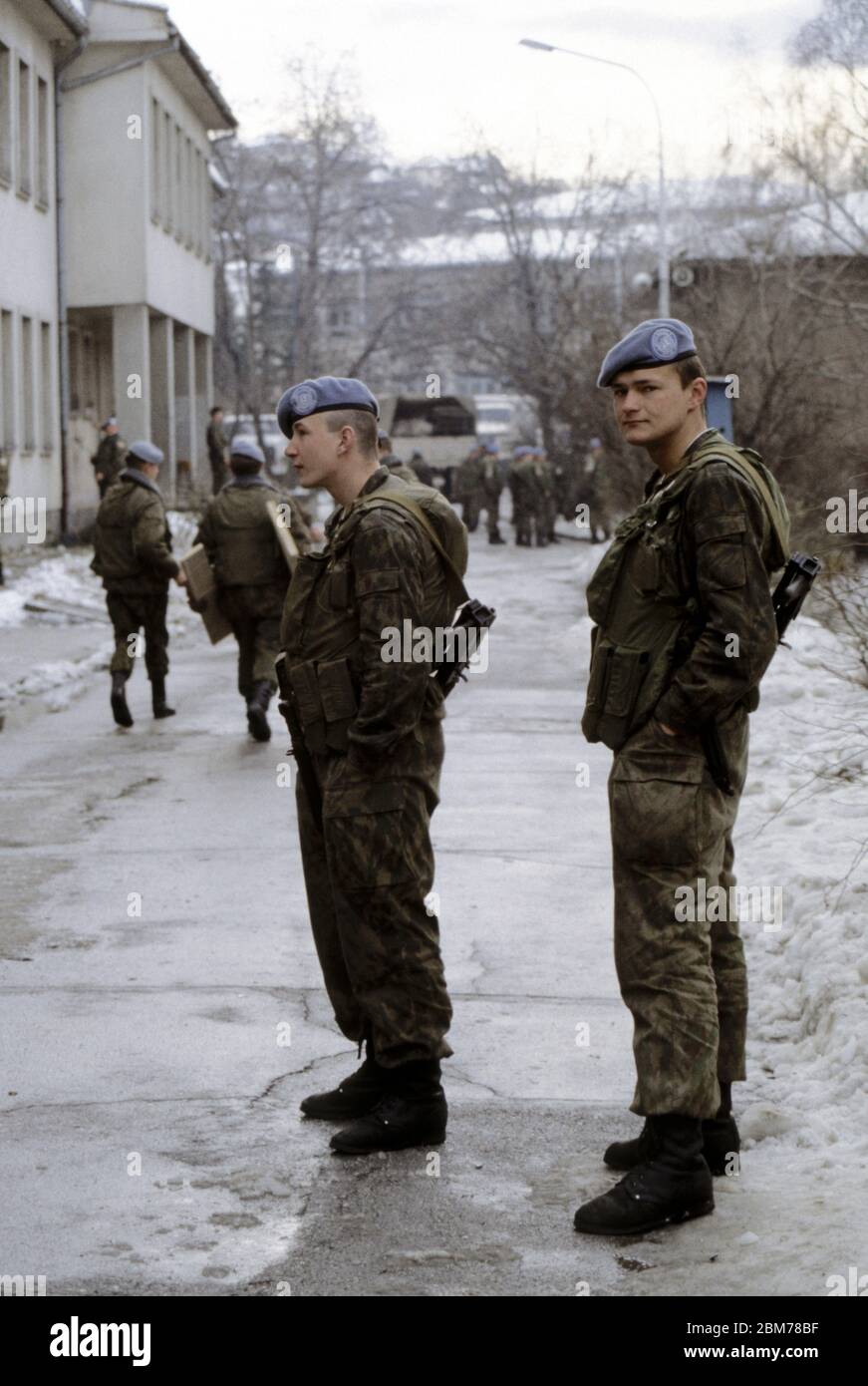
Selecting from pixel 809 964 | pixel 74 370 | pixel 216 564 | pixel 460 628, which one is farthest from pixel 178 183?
pixel 460 628

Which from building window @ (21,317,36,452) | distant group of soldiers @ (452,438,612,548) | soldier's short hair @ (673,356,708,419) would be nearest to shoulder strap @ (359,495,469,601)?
soldier's short hair @ (673,356,708,419)

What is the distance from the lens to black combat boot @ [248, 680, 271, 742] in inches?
495

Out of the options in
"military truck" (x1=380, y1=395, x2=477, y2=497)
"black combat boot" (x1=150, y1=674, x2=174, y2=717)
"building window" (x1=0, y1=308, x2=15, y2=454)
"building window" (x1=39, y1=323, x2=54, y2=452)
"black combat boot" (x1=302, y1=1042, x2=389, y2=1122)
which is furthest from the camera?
"military truck" (x1=380, y1=395, x2=477, y2=497)

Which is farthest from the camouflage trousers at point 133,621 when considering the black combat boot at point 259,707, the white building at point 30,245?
the white building at point 30,245

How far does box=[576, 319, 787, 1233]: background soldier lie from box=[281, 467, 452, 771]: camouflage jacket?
0.51 metres

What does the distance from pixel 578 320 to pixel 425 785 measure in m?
27.2

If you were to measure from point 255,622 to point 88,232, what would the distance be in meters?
21.3

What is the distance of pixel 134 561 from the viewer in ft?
44.1

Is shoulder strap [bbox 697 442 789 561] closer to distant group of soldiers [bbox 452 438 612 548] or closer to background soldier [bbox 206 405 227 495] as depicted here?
distant group of soldiers [bbox 452 438 612 548]

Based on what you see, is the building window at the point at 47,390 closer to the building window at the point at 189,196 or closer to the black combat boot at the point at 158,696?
the building window at the point at 189,196
